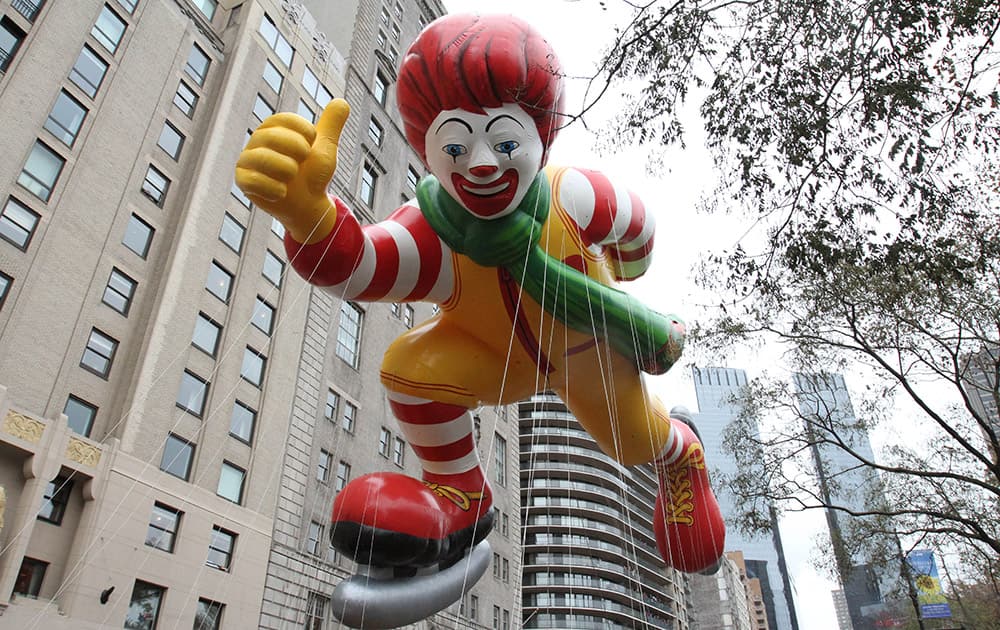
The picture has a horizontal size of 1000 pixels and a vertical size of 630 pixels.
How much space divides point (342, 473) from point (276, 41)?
520 inches

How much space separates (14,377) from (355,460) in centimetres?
794

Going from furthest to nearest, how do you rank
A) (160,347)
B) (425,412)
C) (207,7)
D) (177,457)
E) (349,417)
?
(207,7)
(349,417)
(160,347)
(177,457)
(425,412)

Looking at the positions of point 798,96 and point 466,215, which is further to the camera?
point 798,96

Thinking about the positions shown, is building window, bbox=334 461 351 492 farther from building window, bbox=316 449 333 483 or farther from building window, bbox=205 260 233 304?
building window, bbox=205 260 233 304

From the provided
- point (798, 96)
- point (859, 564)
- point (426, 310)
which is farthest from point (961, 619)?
point (798, 96)

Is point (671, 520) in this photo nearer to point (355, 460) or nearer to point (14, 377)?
point (14, 377)

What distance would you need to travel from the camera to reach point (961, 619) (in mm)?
23703

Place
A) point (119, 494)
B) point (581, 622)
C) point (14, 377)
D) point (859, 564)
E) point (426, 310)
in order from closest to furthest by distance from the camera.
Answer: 1. point (859, 564)
2. point (14, 377)
3. point (119, 494)
4. point (426, 310)
5. point (581, 622)

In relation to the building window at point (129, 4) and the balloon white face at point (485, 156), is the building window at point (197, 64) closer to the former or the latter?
the building window at point (129, 4)

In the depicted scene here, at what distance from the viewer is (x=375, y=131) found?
24828 mm

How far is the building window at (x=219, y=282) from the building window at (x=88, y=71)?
4527 mm

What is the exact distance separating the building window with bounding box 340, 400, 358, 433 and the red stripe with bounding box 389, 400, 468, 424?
1472cm

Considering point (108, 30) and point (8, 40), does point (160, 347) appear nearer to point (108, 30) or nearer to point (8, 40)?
point (8, 40)

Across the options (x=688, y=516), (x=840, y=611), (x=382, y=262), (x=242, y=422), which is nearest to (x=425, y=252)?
(x=382, y=262)
